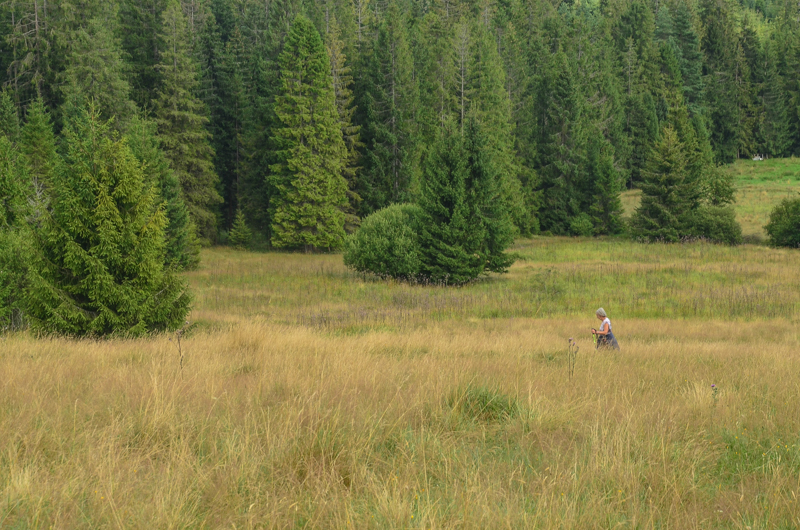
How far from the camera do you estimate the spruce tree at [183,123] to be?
144 ft

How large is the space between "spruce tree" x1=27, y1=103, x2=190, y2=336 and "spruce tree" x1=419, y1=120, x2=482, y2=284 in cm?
1628

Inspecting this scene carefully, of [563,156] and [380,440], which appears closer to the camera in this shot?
[380,440]

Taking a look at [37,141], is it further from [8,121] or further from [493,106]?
[493,106]

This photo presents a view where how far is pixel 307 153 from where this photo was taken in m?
43.0

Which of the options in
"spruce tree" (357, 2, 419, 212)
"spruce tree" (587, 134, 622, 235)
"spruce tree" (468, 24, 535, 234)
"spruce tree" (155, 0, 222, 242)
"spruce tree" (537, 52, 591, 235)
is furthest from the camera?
"spruce tree" (537, 52, 591, 235)

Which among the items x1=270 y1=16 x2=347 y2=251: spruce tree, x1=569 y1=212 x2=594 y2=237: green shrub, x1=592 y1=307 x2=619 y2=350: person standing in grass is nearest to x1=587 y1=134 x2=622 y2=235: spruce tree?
x1=569 y1=212 x2=594 y2=237: green shrub

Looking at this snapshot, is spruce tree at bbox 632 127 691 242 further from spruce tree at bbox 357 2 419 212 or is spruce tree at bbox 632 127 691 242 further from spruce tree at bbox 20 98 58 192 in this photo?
spruce tree at bbox 20 98 58 192

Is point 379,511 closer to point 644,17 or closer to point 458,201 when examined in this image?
point 458,201

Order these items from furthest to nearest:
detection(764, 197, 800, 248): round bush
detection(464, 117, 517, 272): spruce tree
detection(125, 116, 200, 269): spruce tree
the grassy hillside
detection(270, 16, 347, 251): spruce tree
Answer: the grassy hillside, detection(270, 16, 347, 251): spruce tree, detection(764, 197, 800, 248): round bush, detection(125, 116, 200, 269): spruce tree, detection(464, 117, 517, 272): spruce tree

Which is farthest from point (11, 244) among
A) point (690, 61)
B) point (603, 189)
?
point (690, 61)

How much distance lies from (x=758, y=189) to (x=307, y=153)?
43.4 m

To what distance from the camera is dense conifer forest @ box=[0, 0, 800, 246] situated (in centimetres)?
3941

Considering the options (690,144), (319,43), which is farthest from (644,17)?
(319,43)

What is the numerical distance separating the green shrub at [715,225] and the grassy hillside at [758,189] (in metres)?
2.63
